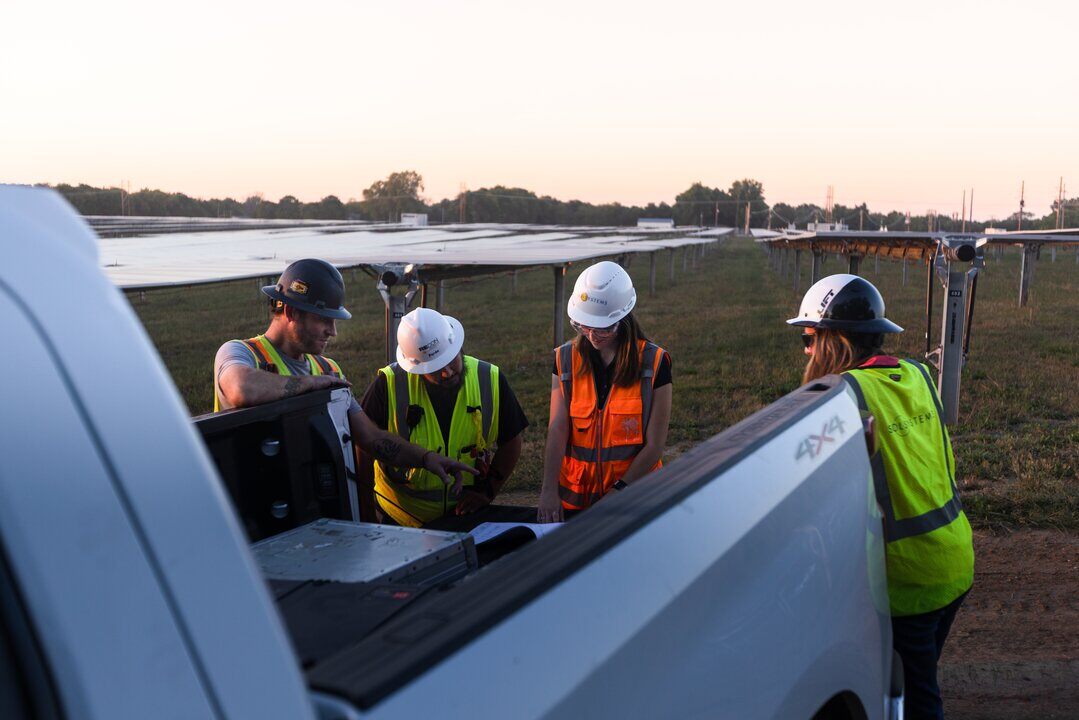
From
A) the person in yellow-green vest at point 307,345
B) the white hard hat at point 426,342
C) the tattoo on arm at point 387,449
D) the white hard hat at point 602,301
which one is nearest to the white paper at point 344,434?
the person in yellow-green vest at point 307,345

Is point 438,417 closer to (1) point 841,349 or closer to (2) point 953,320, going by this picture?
(1) point 841,349

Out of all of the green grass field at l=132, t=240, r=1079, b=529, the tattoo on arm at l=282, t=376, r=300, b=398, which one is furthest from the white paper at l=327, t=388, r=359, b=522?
the green grass field at l=132, t=240, r=1079, b=529

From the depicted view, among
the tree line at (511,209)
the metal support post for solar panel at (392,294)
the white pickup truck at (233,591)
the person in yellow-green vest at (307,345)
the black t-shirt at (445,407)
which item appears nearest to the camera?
the white pickup truck at (233,591)

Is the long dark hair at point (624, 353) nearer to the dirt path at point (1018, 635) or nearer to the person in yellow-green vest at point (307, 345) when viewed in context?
the person in yellow-green vest at point (307, 345)

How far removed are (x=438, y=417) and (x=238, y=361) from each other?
114 centimetres

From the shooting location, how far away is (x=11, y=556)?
2.82 feet

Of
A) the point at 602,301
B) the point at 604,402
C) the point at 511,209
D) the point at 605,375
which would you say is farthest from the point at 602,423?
the point at 511,209

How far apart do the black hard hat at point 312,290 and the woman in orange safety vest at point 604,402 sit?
42.1 inches

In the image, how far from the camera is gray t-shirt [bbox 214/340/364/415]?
3672mm

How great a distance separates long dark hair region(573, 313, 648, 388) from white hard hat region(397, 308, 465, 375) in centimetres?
59

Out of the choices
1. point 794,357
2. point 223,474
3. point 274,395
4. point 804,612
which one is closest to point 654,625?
point 804,612

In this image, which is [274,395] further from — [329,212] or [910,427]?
[329,212]

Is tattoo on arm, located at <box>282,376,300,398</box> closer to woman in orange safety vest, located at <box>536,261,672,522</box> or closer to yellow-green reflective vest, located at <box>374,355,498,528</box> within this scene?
yellow-green reflective vest, located at <box>374,355,498,528</box>

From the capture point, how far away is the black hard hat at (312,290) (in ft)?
12.9
